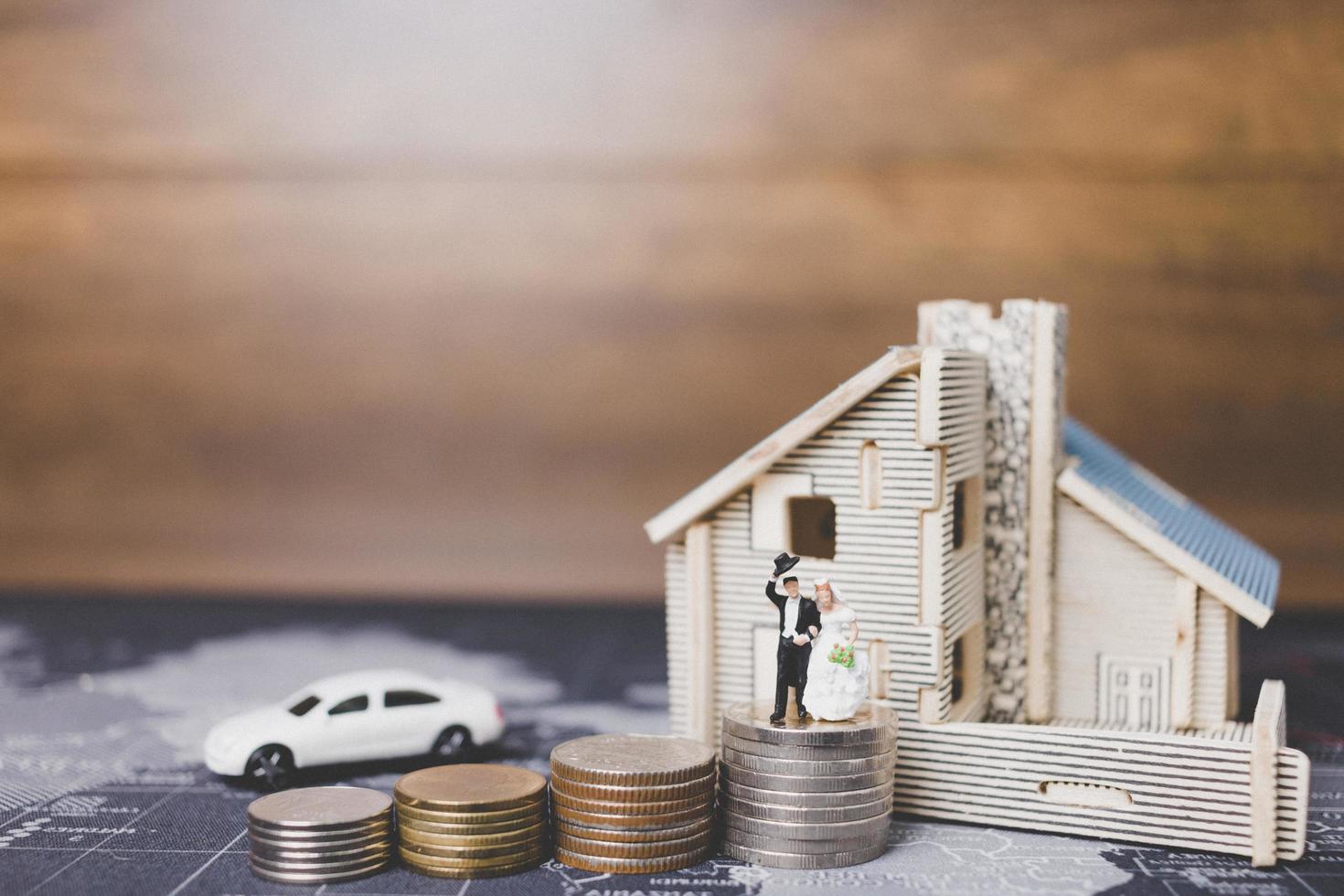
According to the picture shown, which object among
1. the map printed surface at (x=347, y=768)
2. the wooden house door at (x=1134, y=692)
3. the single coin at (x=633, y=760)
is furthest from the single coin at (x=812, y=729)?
the wooden house door at (x=1134, y=692)

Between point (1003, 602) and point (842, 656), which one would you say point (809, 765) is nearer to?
point (842, 656)

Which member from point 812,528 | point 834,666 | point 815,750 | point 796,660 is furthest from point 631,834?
point 812,528

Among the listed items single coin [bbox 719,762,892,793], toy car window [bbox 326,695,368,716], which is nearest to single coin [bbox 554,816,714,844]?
single coin [bbox 719,762,892,793]

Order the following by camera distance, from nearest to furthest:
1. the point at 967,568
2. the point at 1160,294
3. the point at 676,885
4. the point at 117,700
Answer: the point at 676,885 < the point at 967,568 < the point at 117,700 < the point at 1160,294

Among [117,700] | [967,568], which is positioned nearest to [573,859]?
[967,568]

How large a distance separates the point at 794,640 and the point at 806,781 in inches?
33.6

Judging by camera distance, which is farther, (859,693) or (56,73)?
(56,73)

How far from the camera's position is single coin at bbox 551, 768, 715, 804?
832 centimetres

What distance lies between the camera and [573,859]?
8.45 m

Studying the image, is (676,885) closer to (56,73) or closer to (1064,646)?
(1064,646)

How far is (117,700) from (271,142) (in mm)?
7487

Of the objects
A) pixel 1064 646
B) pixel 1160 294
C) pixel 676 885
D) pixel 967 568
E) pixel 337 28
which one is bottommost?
pixel 676 885

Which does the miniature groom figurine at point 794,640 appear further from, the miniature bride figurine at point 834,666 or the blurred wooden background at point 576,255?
the blurred wooden background at point 576,255

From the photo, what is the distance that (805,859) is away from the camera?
841 cm
